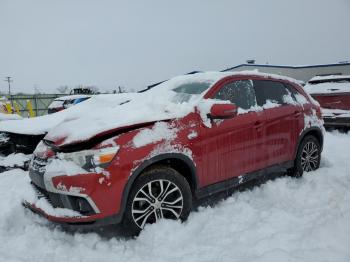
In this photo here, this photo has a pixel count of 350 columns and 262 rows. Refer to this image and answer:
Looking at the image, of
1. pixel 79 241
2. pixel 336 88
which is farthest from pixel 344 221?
pixel 336 88

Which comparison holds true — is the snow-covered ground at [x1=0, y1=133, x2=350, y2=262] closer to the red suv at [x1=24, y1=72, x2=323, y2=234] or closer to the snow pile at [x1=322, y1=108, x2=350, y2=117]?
the red suv at [x1=24, y1=72, x2=323, y2=234]

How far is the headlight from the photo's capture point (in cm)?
299

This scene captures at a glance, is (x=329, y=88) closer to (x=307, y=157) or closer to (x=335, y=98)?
(x=335, y=98)

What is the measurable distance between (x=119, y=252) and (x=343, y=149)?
5598 millimetres

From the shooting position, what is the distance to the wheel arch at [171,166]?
10.1 ft

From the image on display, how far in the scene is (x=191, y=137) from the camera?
11.4 ft

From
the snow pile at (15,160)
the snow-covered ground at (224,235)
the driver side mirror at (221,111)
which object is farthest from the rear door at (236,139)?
the snow pile at (15,160)

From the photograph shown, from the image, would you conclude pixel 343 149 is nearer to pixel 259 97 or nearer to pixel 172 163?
pixel 259 97

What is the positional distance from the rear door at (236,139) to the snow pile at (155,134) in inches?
18.6

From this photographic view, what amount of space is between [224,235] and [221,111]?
132cm

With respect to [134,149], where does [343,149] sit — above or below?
below

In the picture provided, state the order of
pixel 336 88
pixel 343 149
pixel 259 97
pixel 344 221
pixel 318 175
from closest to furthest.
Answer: pixel 344 221
pixel 259 97
pixel 318 175
pixel 343 149
pixel 336 88

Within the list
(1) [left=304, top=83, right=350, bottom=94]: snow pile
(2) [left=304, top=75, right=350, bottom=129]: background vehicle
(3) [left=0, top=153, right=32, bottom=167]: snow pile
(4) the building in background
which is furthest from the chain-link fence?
(2) [left=304, top=75, right=350, bottom=129]: background vehicle

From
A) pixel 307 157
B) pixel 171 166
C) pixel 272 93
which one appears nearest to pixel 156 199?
pixel 171 166
